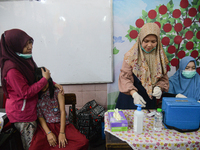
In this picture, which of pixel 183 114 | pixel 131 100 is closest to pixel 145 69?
pixel 131 100

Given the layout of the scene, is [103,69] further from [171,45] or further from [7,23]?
[7,23]

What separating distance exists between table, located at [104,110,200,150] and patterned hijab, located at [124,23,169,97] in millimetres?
531

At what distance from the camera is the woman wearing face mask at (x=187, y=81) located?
161cm

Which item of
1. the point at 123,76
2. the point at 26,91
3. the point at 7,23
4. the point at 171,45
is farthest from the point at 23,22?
the point at 171,45

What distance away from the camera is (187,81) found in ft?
5.46

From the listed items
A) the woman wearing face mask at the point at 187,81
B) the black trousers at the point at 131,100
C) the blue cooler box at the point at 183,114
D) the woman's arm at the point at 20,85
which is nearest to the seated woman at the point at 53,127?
the woman's arm at the point at 20,85

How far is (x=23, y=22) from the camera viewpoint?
195cm

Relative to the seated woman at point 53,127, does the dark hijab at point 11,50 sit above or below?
above

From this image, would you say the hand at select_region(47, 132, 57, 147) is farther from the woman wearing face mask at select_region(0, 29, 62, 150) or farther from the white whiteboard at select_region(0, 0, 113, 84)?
the white whiteboard at select_region(0, 0, 113, 84)

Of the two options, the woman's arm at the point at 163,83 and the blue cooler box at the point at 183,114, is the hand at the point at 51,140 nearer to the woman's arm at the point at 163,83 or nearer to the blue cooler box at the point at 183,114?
the blue cooler box at the point at 183,114

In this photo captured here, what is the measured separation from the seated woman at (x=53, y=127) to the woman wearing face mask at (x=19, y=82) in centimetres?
8

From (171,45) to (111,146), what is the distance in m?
1.86

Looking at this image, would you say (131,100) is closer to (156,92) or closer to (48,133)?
(156,92)

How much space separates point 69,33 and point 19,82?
1.19 metres
